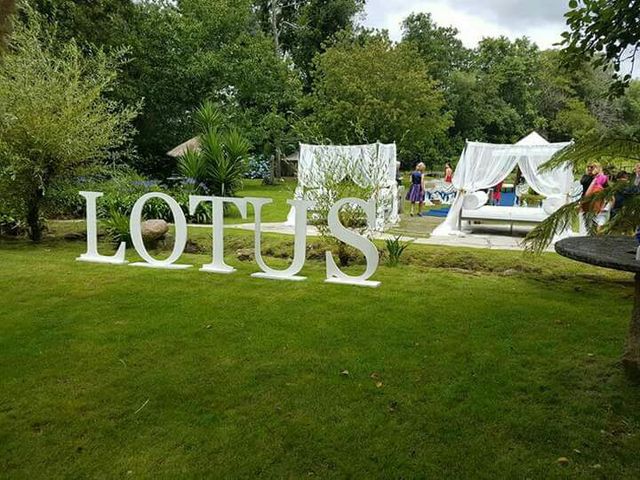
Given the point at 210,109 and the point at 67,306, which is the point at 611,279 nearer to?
the point at 67,306

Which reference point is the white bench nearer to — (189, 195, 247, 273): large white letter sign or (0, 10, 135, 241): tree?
(189, 195, 247, 273): large white letter sign

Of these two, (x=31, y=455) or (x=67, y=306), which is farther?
(x=67, y=306)

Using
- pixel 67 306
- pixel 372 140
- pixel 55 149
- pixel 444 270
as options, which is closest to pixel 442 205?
pixel 372 140

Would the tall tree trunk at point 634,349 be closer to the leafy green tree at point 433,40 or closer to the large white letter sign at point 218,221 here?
the large white letter sign at point 218,221

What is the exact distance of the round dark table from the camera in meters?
2.79

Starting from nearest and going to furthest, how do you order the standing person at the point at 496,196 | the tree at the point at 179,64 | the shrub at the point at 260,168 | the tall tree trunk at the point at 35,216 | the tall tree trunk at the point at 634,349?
1. the tall tree trunk at the point at 634,349
2. the tall tree trunk at the point at 35,216
3. the standing person at the point at 496,196
4. the tree at the point at 179,64
5. the shrub at the point at 260,168

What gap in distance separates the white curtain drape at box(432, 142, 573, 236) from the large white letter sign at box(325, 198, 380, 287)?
18.3ft

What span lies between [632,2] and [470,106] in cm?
2728

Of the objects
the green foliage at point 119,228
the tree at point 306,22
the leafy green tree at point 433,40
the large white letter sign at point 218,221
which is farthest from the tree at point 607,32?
the leafy green tree at point 433,40

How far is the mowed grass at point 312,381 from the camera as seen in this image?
2.38m

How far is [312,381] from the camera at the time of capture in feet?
10.6

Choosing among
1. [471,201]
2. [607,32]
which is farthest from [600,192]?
[471,201]

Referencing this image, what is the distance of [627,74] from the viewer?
4.66 m

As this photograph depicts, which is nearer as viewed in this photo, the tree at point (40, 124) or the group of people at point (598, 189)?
the group of people at point (598, 189)
